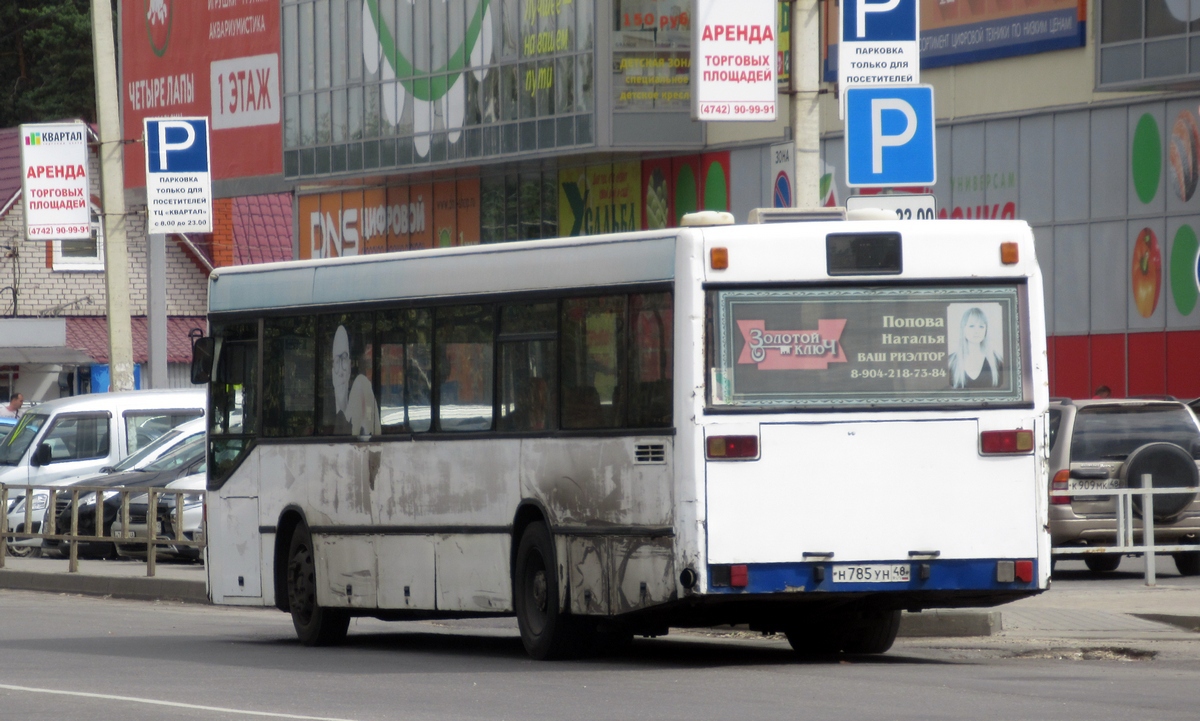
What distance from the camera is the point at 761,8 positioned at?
56.1 feet

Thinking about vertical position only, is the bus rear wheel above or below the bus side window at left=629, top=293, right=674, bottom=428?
below

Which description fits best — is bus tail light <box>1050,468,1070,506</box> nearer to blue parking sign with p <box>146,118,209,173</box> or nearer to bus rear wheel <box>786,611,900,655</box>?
bus rear wheel <box>786,611,900,655</box>

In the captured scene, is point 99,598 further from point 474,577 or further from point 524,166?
point 524,166

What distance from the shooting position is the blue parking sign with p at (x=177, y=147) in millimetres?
28281

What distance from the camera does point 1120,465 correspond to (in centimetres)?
2098

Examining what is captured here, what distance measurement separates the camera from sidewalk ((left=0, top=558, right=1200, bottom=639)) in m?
15.7

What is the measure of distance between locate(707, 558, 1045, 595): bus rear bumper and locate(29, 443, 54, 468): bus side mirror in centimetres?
1749

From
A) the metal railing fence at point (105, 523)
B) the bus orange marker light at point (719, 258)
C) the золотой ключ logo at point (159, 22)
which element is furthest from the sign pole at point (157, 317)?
the золотой ключ logo at point (159, 22)

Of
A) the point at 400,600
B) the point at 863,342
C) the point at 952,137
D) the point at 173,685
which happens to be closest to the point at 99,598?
the point at 400,600

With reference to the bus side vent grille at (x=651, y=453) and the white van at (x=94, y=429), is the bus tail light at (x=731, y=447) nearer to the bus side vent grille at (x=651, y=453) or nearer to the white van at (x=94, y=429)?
the bus side vent grille at (x=651, y=453)

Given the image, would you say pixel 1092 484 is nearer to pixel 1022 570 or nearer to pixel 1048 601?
pixel 1048 601

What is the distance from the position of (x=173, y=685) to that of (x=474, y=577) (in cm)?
226

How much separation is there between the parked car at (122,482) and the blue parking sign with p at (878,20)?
11.4 m

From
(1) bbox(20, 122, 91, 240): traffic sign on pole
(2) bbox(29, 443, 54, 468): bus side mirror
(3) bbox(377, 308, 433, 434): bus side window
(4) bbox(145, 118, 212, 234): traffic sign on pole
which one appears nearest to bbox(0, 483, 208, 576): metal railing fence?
(2) bbox(29, 443, 54, 468): bus side mirror
